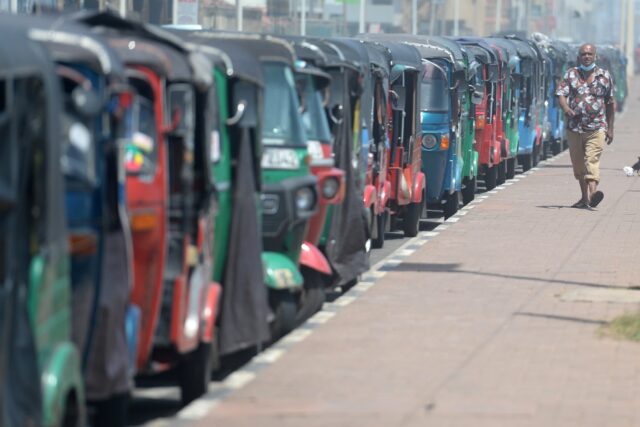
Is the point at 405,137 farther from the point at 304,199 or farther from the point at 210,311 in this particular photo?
the point at 210,311

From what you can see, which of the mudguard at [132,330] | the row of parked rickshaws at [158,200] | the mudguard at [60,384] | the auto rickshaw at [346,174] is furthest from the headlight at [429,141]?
the mudguard at [60,384]

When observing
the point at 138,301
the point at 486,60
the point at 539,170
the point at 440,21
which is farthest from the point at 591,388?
the point at 440,21

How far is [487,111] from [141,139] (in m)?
18.7

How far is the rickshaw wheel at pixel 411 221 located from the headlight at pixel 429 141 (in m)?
1.82

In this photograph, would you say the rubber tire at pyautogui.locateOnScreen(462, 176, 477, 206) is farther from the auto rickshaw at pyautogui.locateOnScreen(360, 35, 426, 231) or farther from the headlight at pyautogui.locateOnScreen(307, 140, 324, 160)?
the headlight at pyautogui.locateOnScreen(307, 140, 324, 160)

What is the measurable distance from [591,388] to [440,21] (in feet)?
237

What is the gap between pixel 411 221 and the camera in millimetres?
20844

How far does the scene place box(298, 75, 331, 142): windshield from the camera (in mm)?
14195

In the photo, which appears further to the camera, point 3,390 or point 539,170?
point 539,170

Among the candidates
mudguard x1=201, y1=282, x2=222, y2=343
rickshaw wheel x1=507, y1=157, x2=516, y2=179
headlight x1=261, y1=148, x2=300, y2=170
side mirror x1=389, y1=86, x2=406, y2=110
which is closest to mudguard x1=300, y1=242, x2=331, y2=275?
headlight x1=261, y1=148, x2=300, y2=170

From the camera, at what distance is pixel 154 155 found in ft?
30.9

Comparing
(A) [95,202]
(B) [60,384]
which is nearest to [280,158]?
(A) [95,202]

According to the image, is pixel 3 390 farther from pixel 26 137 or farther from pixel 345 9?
pixel 345 9

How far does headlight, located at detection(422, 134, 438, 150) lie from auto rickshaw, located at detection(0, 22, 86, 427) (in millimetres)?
14740
